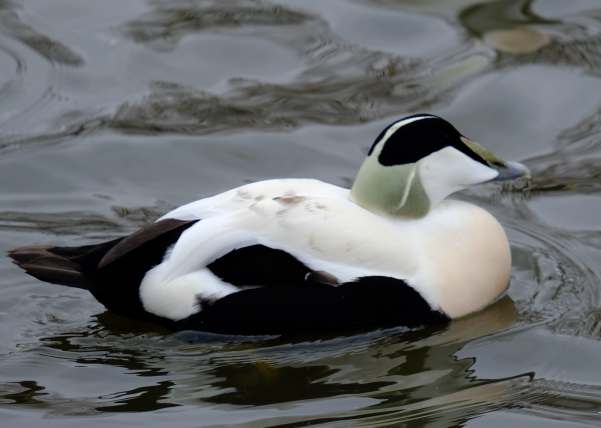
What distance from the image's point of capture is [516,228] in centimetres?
714

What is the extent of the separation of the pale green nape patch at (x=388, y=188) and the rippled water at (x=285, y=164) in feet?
1.56

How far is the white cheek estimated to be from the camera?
6137 millimetres

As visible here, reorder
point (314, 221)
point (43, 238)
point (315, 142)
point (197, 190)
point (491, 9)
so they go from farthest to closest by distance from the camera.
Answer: point (491, 9) → point (315, 142) → point (197, 190) → point (43, 238) → point (314, 221)

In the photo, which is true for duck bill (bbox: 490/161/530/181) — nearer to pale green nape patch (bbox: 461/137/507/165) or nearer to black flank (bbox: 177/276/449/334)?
pale green nape patch (bbox: 461/137/507/165)

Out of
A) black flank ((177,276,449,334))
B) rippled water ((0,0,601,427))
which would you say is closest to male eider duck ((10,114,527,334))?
black flank ((177,276,449,334))

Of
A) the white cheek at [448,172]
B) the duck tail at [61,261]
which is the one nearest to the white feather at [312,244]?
the white cheek at [448,172]

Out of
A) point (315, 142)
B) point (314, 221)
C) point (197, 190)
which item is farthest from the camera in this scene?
point (315, 142)

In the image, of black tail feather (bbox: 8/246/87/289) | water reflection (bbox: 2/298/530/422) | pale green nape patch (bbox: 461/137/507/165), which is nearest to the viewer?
water reflection (bbox: 2/298/530/422)

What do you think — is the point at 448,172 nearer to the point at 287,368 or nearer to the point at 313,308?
the point at 313,308

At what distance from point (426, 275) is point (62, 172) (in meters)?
2.38

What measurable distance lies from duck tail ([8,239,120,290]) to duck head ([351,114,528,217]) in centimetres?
101

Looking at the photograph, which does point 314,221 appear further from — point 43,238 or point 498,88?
point 498,88

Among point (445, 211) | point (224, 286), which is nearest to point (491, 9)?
point (445, 211)

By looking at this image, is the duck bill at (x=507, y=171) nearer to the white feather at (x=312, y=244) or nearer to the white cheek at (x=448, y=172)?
the white cheek at (x=448, y=172)
